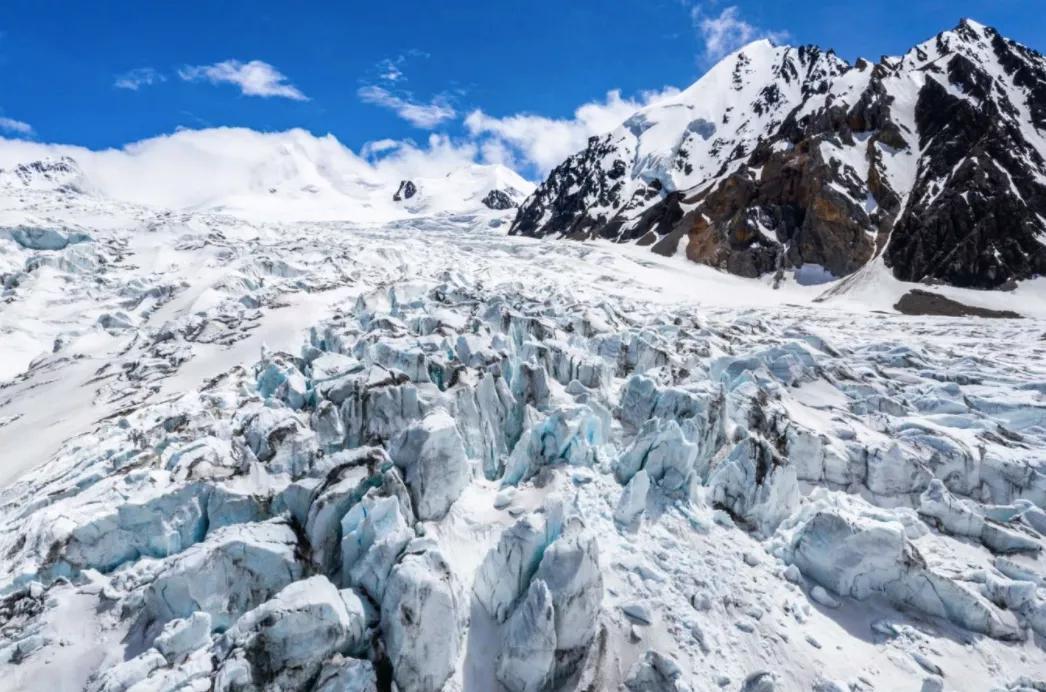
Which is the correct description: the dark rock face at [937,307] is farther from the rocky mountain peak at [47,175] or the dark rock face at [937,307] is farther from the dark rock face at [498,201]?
the rocky mountain peak at [47,175]

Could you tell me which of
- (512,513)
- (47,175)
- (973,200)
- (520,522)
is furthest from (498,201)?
(520,522)

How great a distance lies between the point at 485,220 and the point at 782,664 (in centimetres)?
15137

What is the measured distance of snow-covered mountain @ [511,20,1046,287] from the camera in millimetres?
64625

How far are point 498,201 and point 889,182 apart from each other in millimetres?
129900

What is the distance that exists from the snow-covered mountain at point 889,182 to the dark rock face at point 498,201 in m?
82.1

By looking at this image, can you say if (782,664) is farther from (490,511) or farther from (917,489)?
(917,489)

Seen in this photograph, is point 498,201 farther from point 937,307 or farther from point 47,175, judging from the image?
point 47,175

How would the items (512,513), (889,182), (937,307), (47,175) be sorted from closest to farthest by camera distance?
1. (512,513)
2. (937,307)
3. (889,182)
4. (47,175)

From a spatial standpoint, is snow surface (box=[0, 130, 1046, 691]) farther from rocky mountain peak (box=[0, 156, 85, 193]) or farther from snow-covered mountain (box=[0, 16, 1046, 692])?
rocky mountain peak (box=[0, 156, 85, 193])

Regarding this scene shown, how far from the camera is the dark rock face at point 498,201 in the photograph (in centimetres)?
18638

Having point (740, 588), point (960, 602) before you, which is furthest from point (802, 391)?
point (740, 588)

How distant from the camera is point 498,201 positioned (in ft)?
614

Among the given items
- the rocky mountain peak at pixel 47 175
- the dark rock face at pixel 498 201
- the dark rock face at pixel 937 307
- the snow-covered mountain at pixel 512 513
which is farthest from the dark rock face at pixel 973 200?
the rocky mountain peak at pixel 47 175

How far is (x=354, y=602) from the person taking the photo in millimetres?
7098
